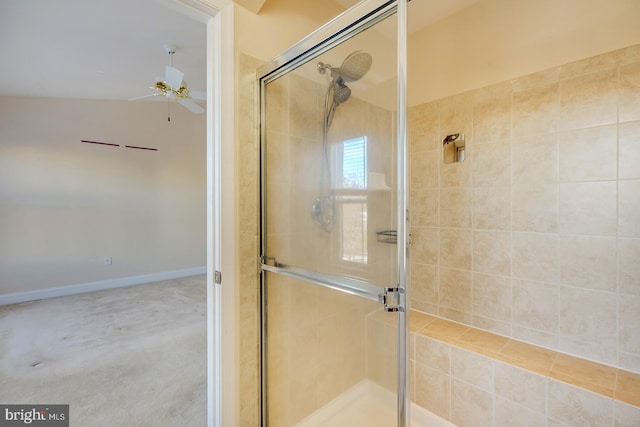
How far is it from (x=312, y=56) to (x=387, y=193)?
0.76 m

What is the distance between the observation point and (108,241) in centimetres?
446

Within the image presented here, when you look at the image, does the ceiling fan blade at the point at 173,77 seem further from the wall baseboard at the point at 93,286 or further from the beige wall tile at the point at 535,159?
the wall baseboard at the point at 93,286

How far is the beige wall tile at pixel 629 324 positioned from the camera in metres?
1.36

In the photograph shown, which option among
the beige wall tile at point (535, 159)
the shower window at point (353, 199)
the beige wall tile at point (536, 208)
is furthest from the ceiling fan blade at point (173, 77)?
the beige wall tile at point (536, 208)

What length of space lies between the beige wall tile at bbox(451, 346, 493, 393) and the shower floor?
1.02 ft

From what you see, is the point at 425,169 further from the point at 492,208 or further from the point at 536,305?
the point at 536,305

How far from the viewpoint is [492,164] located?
5.97 feet

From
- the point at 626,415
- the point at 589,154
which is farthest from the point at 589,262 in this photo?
the point at 626,415

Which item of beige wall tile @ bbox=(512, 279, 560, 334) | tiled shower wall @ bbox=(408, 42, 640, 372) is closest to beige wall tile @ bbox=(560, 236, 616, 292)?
tiled shower wall @ bbox=(408, 42, 640, 372)

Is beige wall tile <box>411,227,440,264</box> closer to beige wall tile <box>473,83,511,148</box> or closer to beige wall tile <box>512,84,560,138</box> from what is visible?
beige wall tile <box>473,83,511,148</box>

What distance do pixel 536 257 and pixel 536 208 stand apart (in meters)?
0.31

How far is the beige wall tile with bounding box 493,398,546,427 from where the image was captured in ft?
4.34

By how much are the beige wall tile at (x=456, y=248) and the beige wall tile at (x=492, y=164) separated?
380mm

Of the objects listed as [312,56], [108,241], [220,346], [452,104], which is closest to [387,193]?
[312,56]
